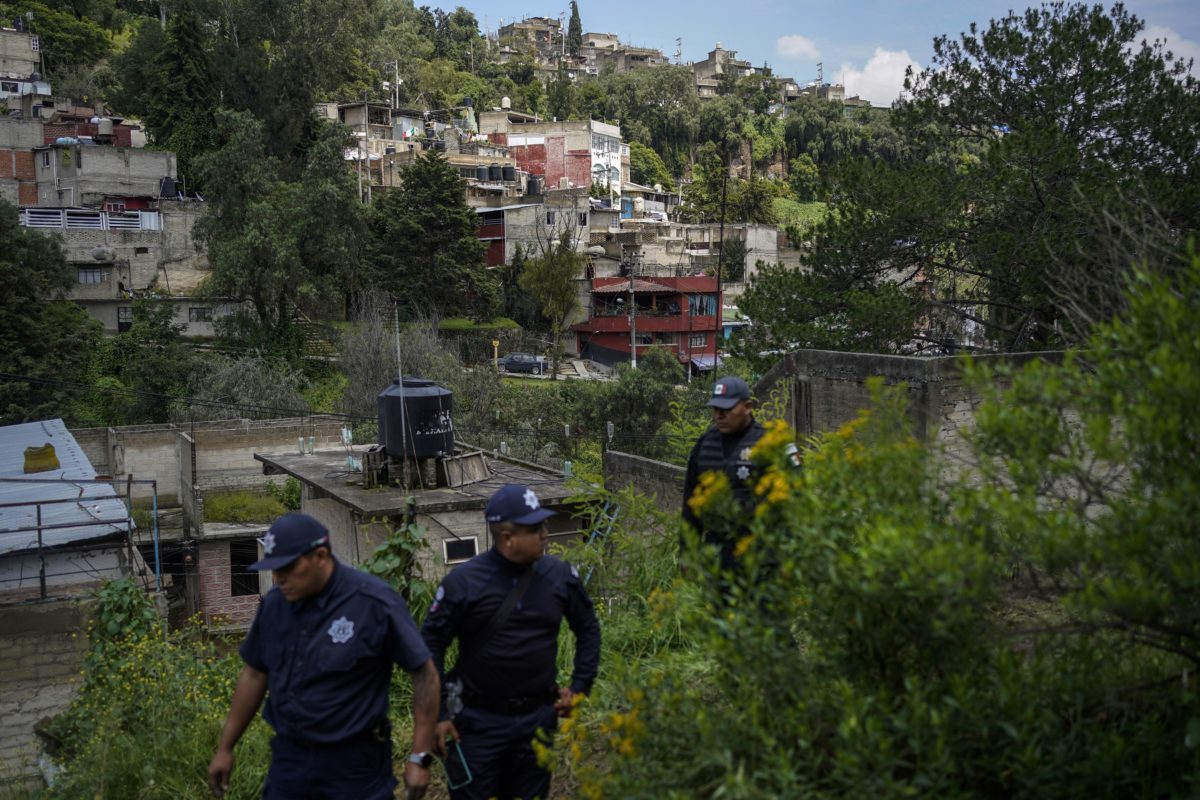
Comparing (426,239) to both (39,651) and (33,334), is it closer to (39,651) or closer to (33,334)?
(33,334)

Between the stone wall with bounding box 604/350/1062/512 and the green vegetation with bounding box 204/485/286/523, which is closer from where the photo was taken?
the stone wall with bounding box 604/350/1062/512

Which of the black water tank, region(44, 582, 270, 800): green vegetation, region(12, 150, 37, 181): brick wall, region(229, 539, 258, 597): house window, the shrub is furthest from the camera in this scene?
region(12, 150, 37, 181): brick wall

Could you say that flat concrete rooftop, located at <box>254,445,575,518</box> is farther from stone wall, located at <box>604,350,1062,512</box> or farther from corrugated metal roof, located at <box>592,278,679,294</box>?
corrugated metal roof, located at <box>592,278,679,294</box>

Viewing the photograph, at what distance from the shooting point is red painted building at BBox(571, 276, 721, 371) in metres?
46.8

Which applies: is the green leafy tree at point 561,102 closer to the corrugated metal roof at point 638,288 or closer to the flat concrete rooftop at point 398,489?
the corrugated metal roof at point 638,288

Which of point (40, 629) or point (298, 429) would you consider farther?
point (298, 429)

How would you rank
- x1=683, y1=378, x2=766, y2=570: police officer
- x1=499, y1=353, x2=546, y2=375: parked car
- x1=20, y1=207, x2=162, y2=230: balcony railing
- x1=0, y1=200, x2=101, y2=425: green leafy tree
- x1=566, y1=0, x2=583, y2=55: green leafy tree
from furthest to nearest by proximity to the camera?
x1=566, y1=0, x2=583, y2=55: green leafy tree → x1=499, y1=353, x2=546, y2=375: parked car → x1=20, y1=207, x2=162, y2=230: balcony railing → x1=0, y1=200, x2=101, y2=425: green leafy tree → x1=683, y1=378, x2=766, y2=570: police officer

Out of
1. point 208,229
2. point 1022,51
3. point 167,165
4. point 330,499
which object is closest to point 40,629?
point 330,499

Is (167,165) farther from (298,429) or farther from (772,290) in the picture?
(772,290)

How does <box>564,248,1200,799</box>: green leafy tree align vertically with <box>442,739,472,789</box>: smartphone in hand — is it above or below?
above

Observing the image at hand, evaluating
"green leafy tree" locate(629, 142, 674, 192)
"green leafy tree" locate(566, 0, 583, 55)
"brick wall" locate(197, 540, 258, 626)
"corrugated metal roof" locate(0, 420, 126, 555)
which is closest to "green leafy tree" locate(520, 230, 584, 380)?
"brick wall" locate(197, 540, 258, 626)

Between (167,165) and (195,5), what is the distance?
27.4 ft

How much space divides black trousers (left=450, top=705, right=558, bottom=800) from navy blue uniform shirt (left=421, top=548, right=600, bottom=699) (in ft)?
0.32

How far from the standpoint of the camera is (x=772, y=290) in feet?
59.1
